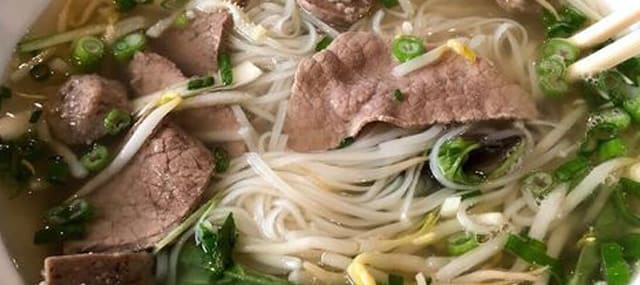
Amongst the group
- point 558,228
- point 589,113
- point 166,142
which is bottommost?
point 558,228

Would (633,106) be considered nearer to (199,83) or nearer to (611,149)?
(611,149)

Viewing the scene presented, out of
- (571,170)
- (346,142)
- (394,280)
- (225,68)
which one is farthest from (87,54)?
(571,170)

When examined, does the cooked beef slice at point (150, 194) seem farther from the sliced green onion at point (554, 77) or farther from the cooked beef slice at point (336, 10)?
the sliced green onion at point (554, 77)

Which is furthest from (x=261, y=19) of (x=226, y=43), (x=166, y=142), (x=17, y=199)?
(x=17, y=199)

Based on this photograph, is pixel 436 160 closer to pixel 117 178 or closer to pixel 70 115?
pixel 117 178

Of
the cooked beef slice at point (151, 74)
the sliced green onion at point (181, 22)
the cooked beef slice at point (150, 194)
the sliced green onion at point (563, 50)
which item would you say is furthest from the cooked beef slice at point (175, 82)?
the sliced green onion at point (563, 50)

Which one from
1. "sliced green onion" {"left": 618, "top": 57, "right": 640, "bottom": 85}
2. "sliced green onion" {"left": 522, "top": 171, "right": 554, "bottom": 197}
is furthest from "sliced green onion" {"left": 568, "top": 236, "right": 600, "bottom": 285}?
"sliced green onion" {"left": 618, "top": 57, "right": 640, "bottom": 85}
